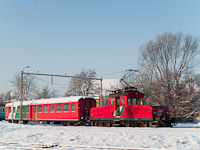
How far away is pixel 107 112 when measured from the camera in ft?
79.4

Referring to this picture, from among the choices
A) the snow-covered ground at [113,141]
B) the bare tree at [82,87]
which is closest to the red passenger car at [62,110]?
the snow-covered ground at [113,141]

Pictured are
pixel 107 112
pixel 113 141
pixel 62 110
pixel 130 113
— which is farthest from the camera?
pixel 62 110

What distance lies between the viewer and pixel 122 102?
23.2 m

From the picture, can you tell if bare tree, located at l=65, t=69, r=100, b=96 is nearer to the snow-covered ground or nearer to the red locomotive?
the red locomotive

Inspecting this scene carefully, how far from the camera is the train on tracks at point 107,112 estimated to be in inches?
858

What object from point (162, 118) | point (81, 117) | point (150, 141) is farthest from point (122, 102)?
point (150, 141)

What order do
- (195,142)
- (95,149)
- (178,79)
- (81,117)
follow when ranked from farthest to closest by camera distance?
(178,79), (81,117), (195,142), (95,149)

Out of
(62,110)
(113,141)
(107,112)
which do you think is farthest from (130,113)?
(62,110)

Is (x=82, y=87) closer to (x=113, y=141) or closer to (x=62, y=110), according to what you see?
(x=62, y=110)

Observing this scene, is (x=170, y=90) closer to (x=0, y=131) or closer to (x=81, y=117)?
(x=81, y=117)

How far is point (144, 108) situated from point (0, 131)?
38.8 ft

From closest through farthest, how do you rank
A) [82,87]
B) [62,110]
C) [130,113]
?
[130,113] → [62,110] → [82,87]

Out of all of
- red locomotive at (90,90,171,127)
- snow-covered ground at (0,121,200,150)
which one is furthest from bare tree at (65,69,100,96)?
snow-covered ground at (0,121,200,150)

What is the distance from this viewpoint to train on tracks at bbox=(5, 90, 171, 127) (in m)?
21.8
